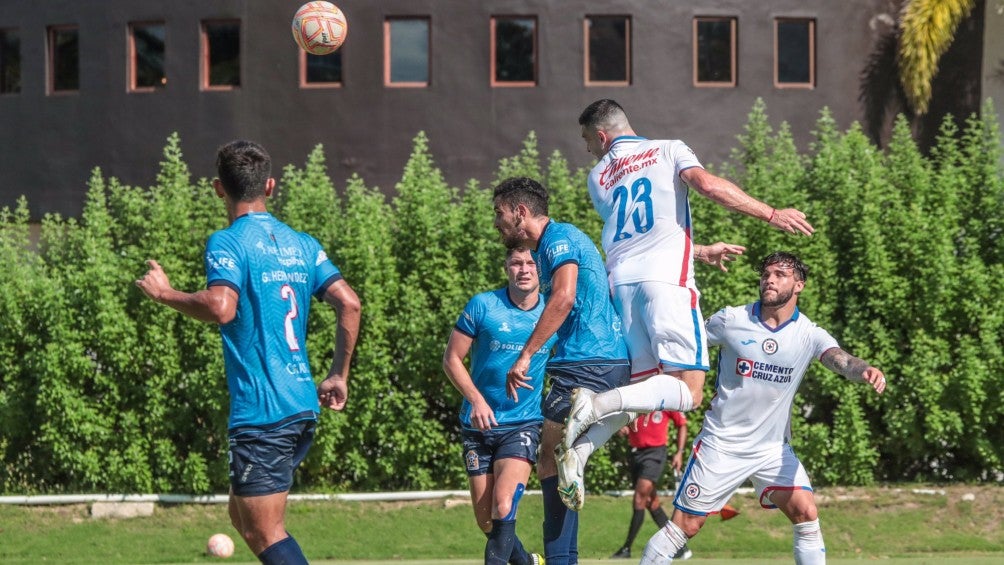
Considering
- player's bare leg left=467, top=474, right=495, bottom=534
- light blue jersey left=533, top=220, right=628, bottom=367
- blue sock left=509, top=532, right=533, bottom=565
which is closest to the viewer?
light blue jersey left=533, top=220, right=628, bottom=367

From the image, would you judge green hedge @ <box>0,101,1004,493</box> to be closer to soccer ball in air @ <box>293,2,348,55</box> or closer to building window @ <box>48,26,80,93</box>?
soccer ball in air @ <box>293,2,348,55</box>

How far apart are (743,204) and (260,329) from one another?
9.19 feet

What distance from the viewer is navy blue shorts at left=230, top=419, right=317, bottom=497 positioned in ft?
18.6

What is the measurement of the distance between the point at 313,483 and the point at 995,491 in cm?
770

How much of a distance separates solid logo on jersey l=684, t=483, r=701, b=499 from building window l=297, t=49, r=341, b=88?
54.8 feet

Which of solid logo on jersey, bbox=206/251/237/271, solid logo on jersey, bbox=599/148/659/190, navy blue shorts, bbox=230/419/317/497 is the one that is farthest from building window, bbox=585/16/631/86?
navy blue shorts, bbox=230/419/317/497

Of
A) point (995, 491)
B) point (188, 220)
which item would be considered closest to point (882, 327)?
point (995, 491)

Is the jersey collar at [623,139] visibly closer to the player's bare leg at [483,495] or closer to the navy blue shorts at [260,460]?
the player's bare leg at [483,495]

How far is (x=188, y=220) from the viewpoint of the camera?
1439cm

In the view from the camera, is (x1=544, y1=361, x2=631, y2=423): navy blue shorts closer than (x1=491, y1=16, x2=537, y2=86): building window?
→ Yes

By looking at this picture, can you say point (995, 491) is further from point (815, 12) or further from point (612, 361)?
point (815, 12)

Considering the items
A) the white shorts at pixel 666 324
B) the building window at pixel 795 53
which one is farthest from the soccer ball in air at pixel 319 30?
the building window at pixel 795 53

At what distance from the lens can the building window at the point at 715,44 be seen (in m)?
23.2

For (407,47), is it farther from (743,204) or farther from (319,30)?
(743,204)
